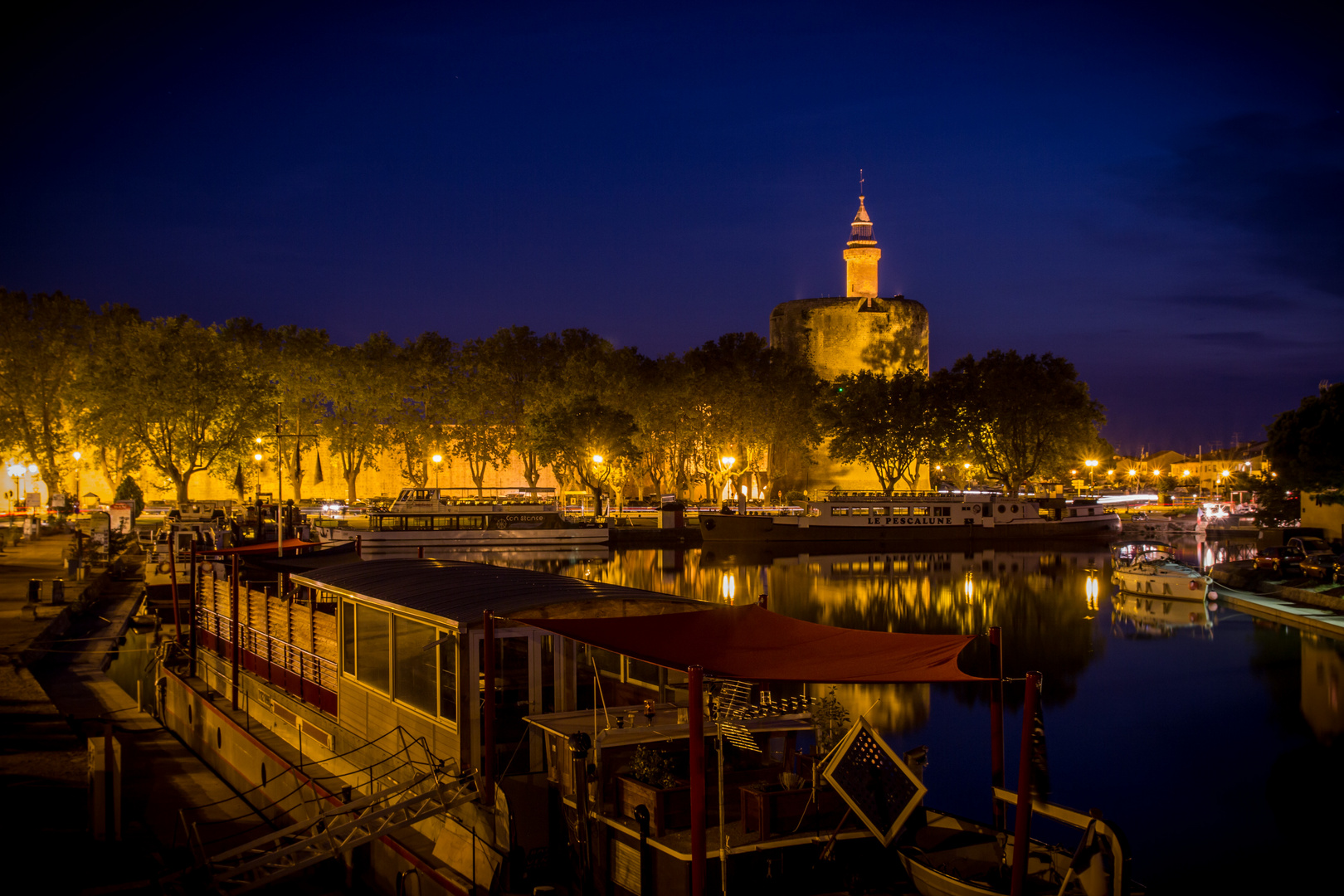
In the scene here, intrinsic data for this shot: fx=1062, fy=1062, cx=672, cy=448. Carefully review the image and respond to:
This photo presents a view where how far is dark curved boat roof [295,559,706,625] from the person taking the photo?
396 inches

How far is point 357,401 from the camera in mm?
65125

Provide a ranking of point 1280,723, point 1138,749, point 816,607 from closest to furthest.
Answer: point 1138,749 → point 1280,723 → point 816,607

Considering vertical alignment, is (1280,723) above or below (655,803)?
below

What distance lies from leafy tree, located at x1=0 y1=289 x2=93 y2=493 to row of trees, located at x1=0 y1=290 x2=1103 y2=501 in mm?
99

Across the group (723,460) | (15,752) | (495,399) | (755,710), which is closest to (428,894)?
(755,710)

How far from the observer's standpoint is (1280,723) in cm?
1995

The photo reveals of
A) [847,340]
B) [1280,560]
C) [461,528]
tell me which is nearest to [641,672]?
[1280,560]

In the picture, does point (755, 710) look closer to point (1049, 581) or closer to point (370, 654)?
point (370, 654)

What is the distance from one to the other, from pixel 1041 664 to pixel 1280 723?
5.69 metres

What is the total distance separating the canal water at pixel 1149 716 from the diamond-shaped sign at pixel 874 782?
399 mm

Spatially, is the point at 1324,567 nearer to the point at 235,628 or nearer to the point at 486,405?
the point at 235,628

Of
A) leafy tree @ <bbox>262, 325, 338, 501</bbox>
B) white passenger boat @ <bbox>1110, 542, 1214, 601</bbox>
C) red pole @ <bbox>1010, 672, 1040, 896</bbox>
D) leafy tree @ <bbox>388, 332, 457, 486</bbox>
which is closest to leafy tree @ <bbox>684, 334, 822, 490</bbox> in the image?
leafy tree @ <bbox>388, 332, 457, 486</bbox>

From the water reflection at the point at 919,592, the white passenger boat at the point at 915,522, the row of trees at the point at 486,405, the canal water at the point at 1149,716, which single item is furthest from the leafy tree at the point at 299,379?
the canal water at the point at 1149,716

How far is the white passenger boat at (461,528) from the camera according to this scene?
52.8 m
